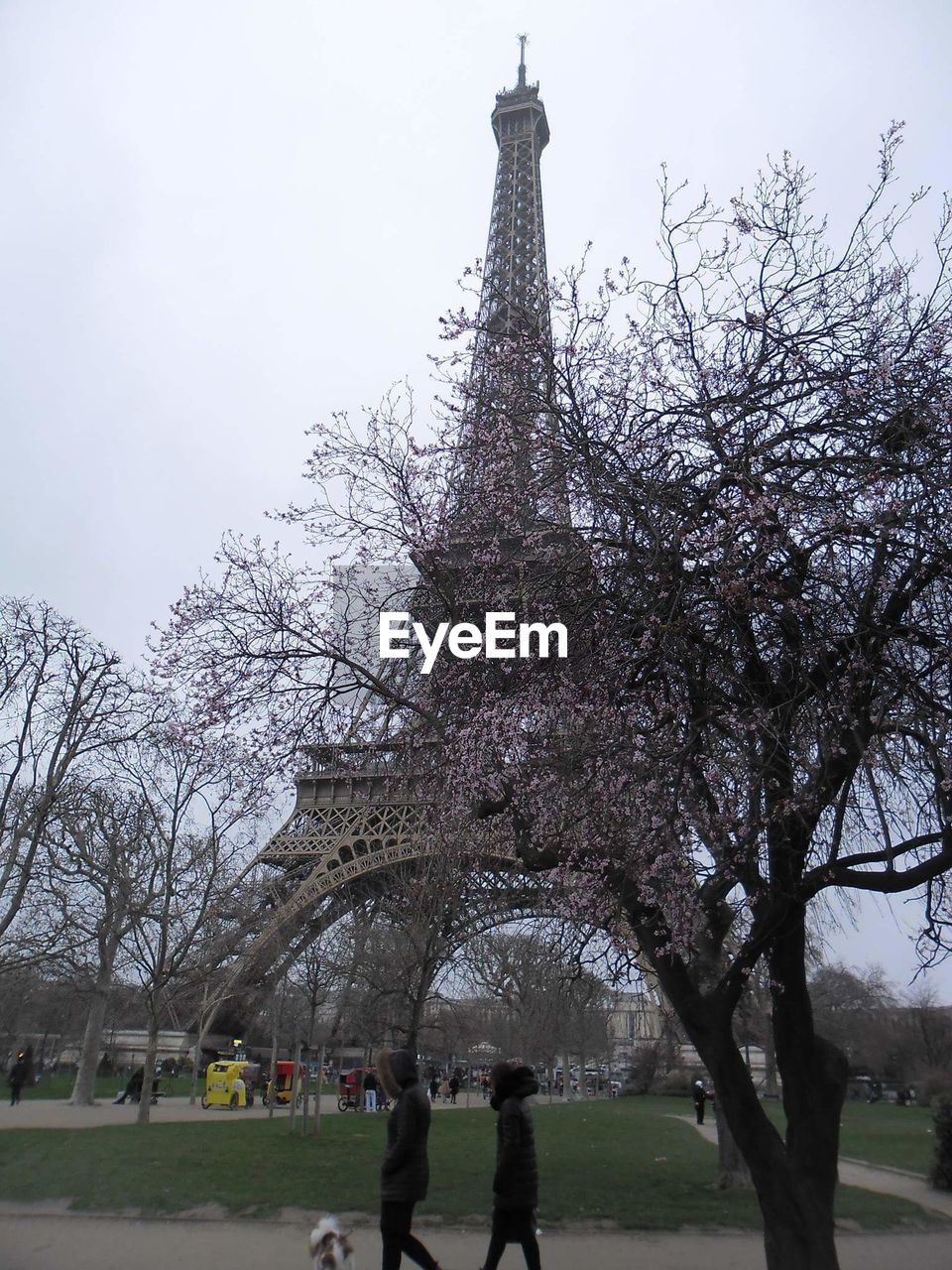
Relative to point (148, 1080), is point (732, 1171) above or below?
below

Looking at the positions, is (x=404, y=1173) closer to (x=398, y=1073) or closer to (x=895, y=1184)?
(x=398, y=1073)

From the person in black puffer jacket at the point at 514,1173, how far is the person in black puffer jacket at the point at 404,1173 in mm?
590

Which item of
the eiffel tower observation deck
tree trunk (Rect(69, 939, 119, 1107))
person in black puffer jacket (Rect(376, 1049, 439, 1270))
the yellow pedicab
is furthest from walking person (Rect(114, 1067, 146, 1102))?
person in black puffer jacket (Rect(376, 1049, 439, 1270))

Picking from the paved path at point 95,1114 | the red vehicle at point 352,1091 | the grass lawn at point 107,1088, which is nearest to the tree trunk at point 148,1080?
the paved path at point 95,1114

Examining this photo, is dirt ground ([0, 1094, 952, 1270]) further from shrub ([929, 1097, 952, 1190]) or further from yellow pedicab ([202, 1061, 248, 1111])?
yellow pedicab ([202, 1061, 248, 1111])

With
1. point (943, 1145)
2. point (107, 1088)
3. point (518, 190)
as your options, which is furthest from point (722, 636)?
point (518, 190)

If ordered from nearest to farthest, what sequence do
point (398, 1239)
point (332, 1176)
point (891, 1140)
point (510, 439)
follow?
point (398, 1239) → point (510, 439) → point (332, 1176) → point (891, 1140)

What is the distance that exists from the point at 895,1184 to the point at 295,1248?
1120cm

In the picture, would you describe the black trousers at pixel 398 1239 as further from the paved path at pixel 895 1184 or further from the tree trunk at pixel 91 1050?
the tree trunk at pixel 91 1050

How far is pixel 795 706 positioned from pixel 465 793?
2913mm

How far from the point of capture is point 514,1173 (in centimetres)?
716

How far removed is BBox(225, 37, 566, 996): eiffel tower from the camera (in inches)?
345

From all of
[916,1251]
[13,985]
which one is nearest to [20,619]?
[916,1251]

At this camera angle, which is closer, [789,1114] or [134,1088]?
[789,1114]
